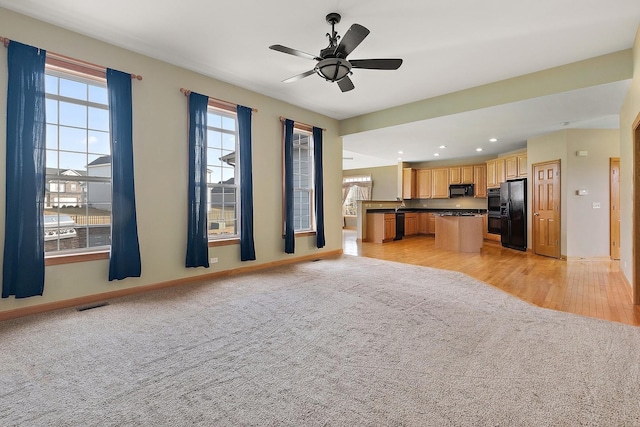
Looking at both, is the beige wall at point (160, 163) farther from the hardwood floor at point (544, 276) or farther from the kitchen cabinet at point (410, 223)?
the kitchen cabinet at point (410, 223)

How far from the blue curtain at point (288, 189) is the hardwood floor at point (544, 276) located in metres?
1.95

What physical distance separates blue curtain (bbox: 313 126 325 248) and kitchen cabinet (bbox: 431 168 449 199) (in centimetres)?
570

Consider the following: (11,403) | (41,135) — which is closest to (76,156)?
(41,135)

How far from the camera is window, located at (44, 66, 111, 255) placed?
11.0 ft

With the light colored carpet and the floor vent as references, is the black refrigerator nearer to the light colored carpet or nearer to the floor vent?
the light colored carpet

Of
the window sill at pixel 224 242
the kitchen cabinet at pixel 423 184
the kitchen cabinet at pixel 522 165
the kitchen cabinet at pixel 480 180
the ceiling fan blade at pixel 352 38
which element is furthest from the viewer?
the kitchen cabinet at pixel 423 184

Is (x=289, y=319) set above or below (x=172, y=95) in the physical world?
below

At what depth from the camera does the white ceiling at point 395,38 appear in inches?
119

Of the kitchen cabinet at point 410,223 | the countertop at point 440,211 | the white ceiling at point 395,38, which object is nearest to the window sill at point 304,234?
the white ceiling at point 395,38

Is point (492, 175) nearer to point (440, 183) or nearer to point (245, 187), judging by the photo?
point (440, 183)

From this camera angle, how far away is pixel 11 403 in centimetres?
172

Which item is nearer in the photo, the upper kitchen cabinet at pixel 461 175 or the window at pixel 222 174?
the window at pixel 222 174

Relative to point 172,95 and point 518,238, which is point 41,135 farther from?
point 518,238

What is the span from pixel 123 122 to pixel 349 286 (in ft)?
11.4
